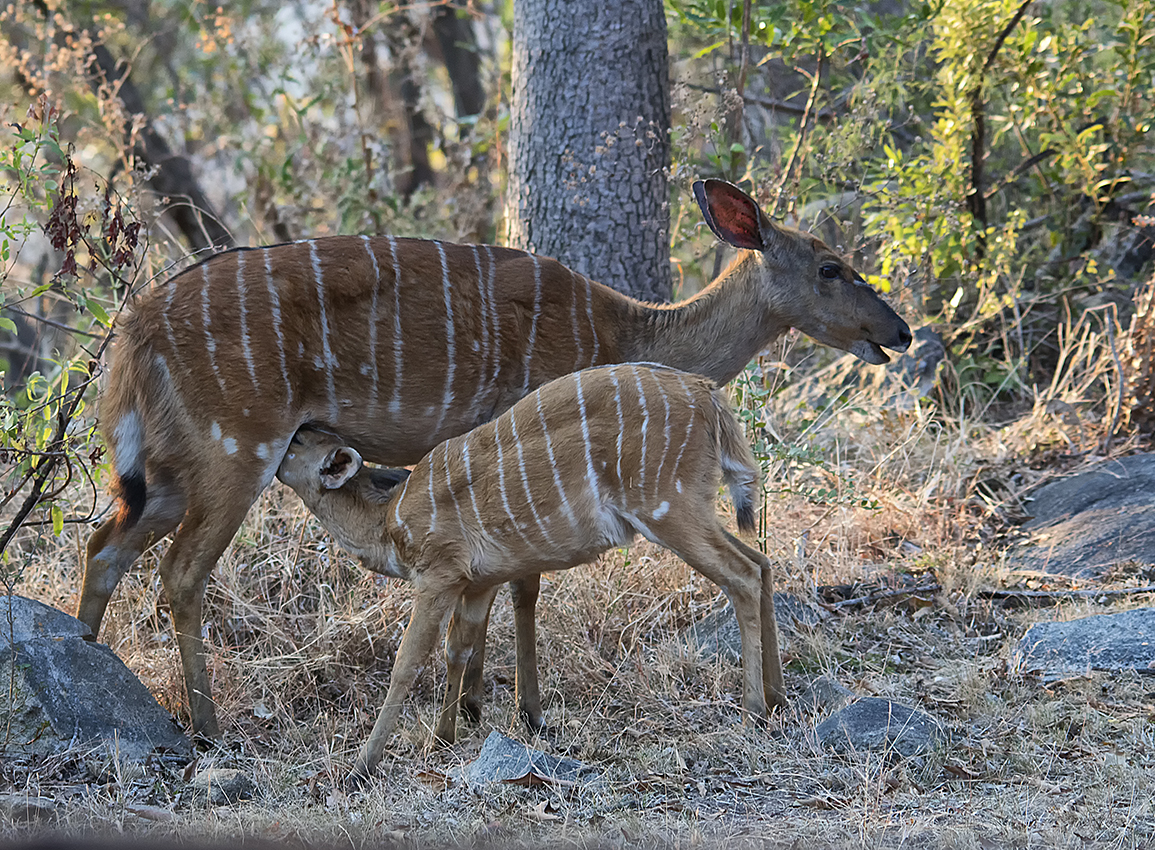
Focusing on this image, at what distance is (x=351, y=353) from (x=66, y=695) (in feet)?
5.13

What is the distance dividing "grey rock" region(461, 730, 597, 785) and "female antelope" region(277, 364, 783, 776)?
0.35m

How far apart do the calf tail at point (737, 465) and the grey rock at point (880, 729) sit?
765 millimetres

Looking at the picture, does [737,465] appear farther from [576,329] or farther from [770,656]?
[576,329]

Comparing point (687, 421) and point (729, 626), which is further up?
point (687, 421)

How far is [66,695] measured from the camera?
4250mm

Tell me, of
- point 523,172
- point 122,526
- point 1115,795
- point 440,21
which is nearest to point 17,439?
point 122,526

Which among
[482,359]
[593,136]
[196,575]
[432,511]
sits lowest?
[196,575]

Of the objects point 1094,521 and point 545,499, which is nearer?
point 545,499

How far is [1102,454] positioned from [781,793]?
3655mm

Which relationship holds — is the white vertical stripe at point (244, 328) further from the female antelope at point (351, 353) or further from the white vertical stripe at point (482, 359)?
the white vertical stripe at point (482, 359)

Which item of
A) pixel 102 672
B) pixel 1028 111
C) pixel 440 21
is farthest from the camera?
pixel 440 21

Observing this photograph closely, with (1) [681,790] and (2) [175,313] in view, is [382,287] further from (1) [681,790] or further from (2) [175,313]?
(1) [681,790]

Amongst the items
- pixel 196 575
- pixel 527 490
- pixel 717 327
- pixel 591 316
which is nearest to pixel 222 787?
pixel 196 575

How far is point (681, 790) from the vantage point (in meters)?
4.06
